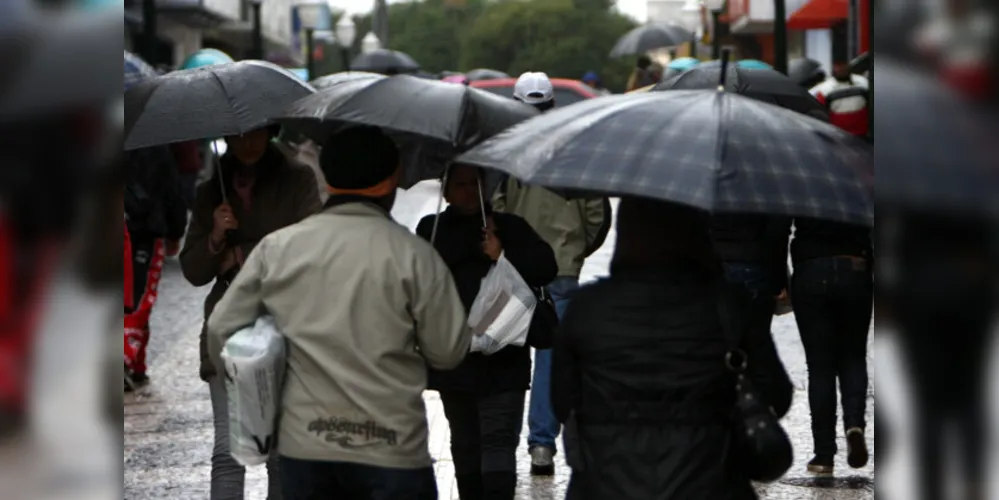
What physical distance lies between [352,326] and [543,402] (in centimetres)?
349

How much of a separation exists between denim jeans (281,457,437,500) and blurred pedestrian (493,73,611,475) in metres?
3.22

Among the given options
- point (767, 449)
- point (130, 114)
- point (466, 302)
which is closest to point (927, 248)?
point (767, 449)

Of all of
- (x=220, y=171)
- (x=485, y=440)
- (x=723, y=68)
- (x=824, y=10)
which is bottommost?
(x=485, y=440)

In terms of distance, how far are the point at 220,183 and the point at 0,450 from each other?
172 inches

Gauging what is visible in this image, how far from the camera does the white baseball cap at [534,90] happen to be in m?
7.73

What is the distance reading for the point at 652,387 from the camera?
3924 millimetres

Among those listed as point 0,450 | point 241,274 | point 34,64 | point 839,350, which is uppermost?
point 34,64

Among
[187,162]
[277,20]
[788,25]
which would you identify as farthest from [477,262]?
[277,20]

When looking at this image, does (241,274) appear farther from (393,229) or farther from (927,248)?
(927,248)

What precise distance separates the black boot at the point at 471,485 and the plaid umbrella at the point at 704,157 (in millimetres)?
1687

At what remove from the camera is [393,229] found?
4.23 metres

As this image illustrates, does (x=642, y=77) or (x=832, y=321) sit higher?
(x=642, y=77)

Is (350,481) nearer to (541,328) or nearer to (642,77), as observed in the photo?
(541,328)

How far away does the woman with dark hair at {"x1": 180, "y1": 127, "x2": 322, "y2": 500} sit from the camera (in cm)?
565
